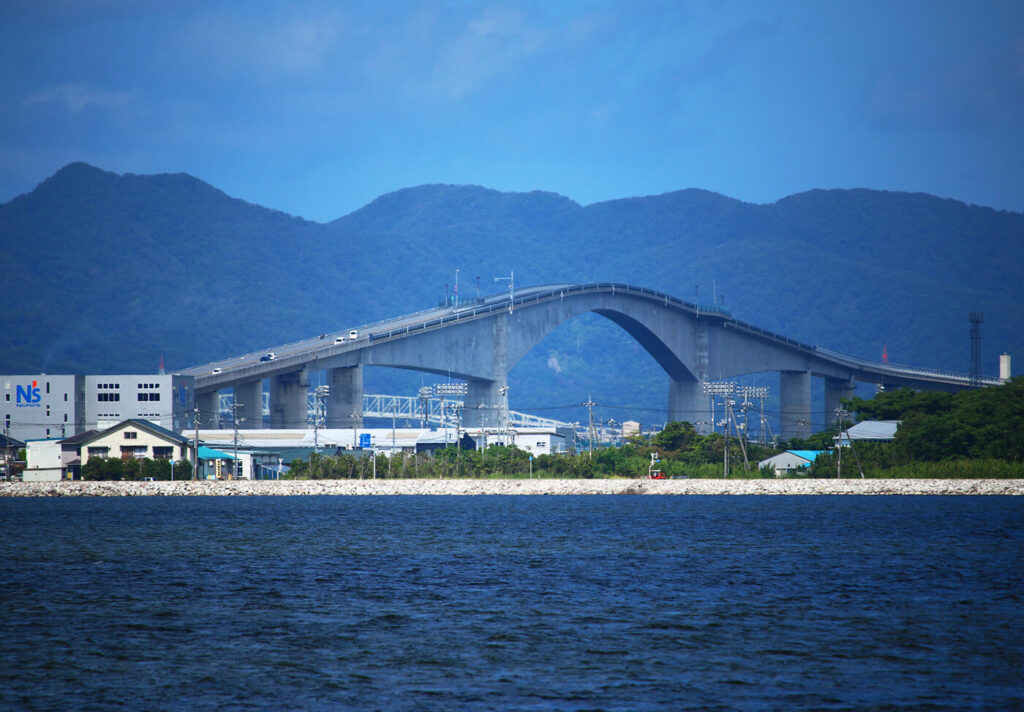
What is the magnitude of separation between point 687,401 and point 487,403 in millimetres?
27811

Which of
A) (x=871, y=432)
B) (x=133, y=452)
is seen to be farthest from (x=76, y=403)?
(x=871, y=432)

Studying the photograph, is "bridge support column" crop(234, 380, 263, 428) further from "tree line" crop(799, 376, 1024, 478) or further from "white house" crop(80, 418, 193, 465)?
"tree line" crop(799, 376, 1024, 478)

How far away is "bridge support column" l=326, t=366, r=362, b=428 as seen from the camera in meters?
104

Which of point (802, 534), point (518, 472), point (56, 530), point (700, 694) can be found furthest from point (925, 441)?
point (700, 694)

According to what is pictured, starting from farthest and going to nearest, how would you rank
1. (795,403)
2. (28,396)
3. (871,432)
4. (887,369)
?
(887,369) < (795,403) < (28,396) < (871,432)

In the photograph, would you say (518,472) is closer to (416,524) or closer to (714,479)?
(714,479)

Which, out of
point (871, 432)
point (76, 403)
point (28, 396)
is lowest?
point (871, 432)

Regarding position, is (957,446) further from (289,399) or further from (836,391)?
(836,391)

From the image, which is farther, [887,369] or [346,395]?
[887,369]

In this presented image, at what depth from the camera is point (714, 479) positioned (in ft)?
274

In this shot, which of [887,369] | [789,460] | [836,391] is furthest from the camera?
[836,391]

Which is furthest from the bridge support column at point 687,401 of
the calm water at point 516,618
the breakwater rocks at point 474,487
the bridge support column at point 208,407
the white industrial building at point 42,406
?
the calm water at point 516,618

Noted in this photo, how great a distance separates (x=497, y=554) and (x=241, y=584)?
433 inches

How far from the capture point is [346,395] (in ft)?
345
